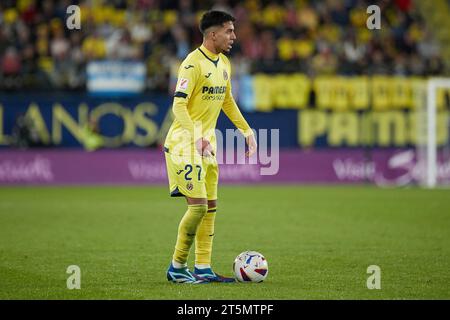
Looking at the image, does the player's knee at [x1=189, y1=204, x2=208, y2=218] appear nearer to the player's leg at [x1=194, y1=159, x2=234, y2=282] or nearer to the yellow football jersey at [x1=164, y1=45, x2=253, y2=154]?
the player's leg at [x1=194, y1=159, x2=234, y2=282]

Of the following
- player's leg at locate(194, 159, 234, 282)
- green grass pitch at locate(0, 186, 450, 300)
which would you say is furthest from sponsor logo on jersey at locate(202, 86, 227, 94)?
green grass pitch at locate(0, 186, 450, 300)

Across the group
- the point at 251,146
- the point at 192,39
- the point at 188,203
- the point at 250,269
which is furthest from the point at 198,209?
the point at 192,39

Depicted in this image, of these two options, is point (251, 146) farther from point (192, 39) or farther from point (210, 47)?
point (192, 39)

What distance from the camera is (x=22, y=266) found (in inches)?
384

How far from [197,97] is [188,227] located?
4.11 feet

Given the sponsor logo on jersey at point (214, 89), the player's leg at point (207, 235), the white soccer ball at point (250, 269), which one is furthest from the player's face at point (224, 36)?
the white soccer ball at point (250, 269)

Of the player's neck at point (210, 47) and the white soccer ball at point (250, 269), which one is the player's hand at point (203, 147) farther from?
the white soccer ball at point (250, 269)

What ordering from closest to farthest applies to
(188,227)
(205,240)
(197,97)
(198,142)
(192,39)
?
(198,142) → (188,227) → (197,97) → (205,240) → (192,39)

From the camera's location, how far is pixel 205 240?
8.89 meters

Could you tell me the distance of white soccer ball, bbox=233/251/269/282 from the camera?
873 cm

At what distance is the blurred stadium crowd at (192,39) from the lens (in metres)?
24.0

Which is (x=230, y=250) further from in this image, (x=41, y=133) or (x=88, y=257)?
(x=41, y=133)
